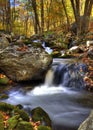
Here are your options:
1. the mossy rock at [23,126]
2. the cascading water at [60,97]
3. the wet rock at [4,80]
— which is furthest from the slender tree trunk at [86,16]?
the mossy rock at [23,126]

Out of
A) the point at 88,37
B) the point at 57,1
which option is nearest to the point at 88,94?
the point at 88,37

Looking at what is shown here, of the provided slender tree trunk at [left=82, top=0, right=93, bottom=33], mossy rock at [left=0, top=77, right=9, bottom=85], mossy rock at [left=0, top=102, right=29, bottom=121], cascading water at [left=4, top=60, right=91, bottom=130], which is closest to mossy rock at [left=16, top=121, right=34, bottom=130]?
mossy rock at [left=0, top=102, right=29, bottom=121]

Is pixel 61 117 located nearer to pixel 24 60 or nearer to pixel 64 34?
pixel 24 60

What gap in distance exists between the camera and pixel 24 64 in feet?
35.2

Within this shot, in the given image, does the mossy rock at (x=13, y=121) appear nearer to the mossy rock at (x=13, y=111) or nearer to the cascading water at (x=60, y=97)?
the mossy rock at (x=13, y=111)

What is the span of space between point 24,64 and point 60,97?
273 centimetres

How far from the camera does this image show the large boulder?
423 inches

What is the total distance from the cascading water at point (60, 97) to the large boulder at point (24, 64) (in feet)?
1.43

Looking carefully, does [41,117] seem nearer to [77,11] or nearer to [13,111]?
[13,111]

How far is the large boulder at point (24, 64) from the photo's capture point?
10.7 m

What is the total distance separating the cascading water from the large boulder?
43cm

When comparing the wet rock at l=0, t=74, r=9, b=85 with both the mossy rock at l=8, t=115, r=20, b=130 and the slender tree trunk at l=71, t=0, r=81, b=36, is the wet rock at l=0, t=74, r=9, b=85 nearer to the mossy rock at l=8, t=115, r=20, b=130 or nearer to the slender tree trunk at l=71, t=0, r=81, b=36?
the mossy rock at l=8, t=115, r=20, b=130

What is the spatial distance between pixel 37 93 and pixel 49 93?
433mm

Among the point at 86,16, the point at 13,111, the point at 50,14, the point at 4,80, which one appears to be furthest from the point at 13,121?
the point at 50,14
